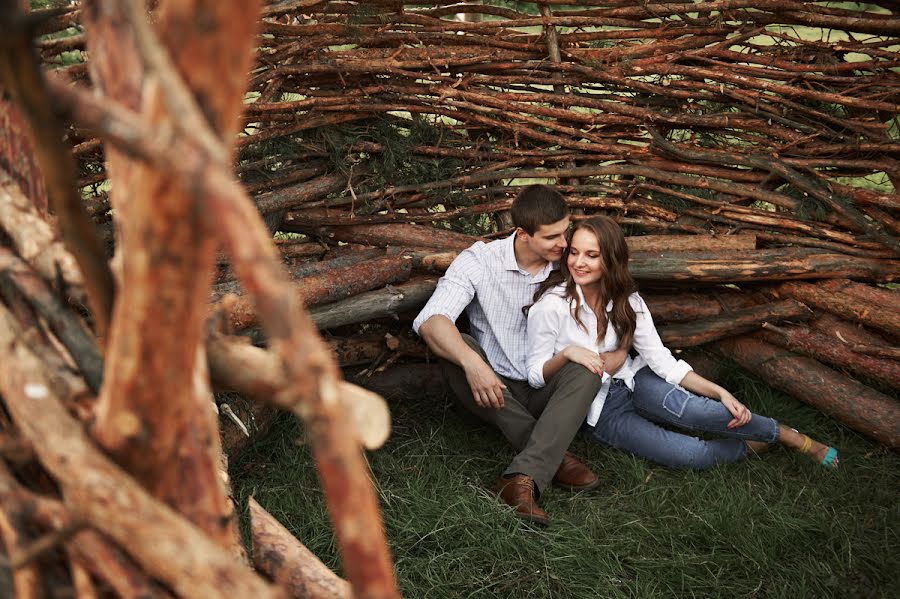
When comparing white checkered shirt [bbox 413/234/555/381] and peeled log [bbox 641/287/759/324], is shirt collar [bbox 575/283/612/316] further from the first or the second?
peeled log [bbox 641/287/759/324]

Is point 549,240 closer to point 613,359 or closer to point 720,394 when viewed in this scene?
point 613,359

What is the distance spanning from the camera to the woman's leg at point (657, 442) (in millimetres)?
3332

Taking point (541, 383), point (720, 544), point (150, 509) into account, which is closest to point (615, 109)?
point (541, 383)

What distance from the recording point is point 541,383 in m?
3.44

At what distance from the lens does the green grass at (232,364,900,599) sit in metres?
2.65

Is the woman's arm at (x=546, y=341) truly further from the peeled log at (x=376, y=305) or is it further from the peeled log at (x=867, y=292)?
the peeled log at (x=867, y=292)

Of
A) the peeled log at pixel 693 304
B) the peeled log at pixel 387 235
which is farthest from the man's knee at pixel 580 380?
the peeled log at pixel 387 235

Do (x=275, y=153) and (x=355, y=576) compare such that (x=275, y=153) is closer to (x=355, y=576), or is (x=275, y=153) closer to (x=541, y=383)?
(x=541, y=383)

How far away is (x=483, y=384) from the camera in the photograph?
3.27m

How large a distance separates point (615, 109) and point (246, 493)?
7.67ft

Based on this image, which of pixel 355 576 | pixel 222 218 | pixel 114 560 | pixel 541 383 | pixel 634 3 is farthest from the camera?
pixel 634 3

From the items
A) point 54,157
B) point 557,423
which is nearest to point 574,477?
point 557,423

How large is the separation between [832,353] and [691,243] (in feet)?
2.53

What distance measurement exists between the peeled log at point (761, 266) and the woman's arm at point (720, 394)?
482mm
